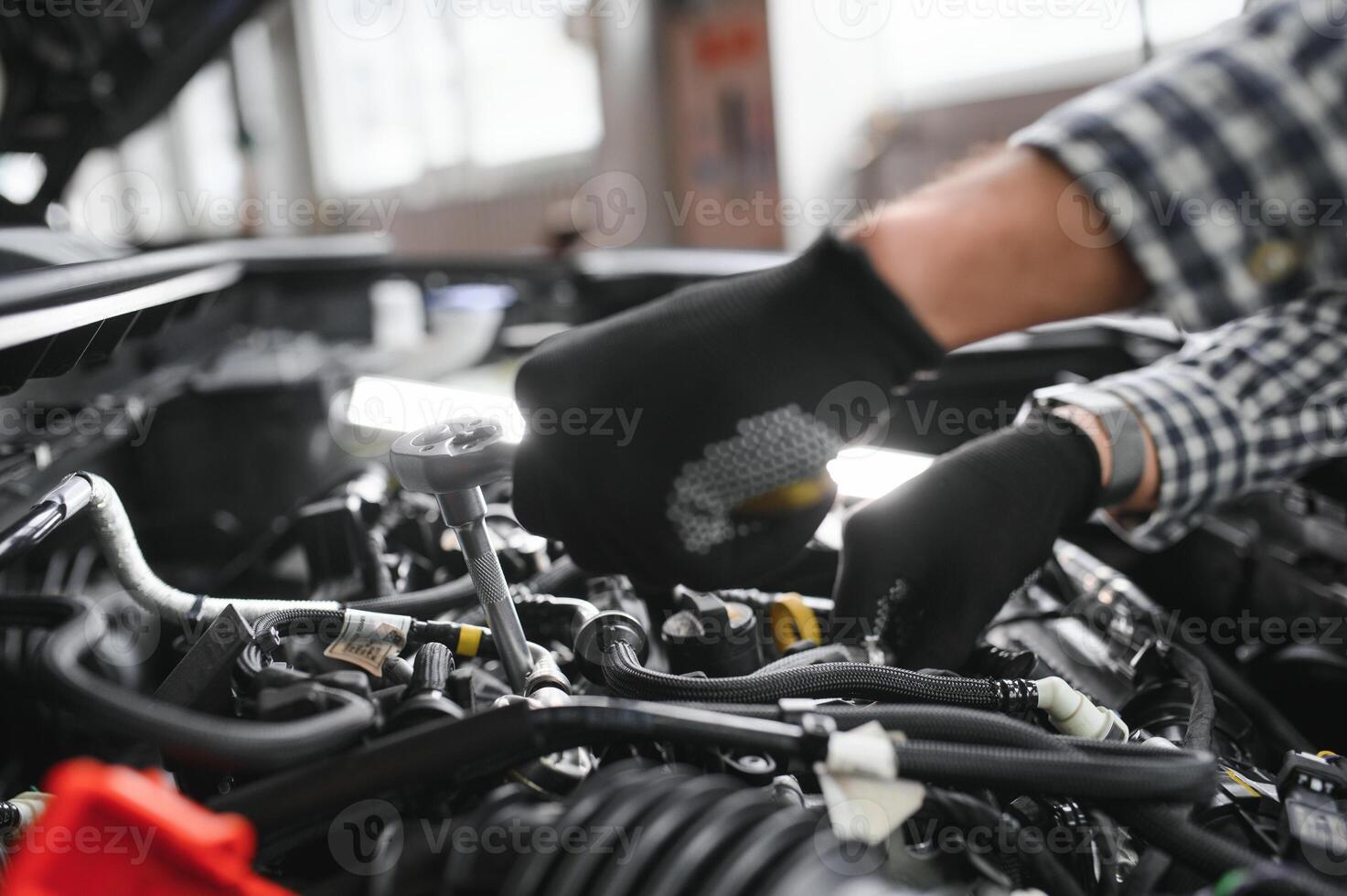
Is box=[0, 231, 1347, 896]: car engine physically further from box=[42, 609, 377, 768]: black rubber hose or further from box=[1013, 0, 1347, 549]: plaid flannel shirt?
box=[1013, 0, 1347, 549]: plaid flannel shirt

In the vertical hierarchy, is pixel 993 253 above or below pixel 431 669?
above

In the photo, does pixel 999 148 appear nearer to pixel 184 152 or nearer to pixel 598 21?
pixel 598 21

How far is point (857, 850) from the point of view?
→ 0.44 metres

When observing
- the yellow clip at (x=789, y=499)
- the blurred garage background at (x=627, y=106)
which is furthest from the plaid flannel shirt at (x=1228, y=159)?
the blurred garage background at (x=627, y=106)

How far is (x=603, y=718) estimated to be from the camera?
0.45 metres

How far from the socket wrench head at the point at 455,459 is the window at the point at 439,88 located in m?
4.74

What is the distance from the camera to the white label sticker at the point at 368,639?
0.58 m

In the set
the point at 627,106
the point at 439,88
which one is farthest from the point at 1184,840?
the point at 439,88

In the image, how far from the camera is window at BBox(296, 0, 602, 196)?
553 cm

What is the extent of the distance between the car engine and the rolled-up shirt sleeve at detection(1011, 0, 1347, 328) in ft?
0.89

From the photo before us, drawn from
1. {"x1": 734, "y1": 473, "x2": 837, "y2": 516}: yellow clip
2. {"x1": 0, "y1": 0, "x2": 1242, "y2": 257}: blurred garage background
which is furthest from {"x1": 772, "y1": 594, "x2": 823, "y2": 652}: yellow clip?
{"x1": 0, "y1": 0, "x2": 1242, "y2": 257}: blurred garage background

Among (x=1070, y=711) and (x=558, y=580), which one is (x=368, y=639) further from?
(x=1070, y=711)

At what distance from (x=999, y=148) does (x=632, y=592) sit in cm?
45

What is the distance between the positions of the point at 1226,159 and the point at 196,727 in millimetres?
654
